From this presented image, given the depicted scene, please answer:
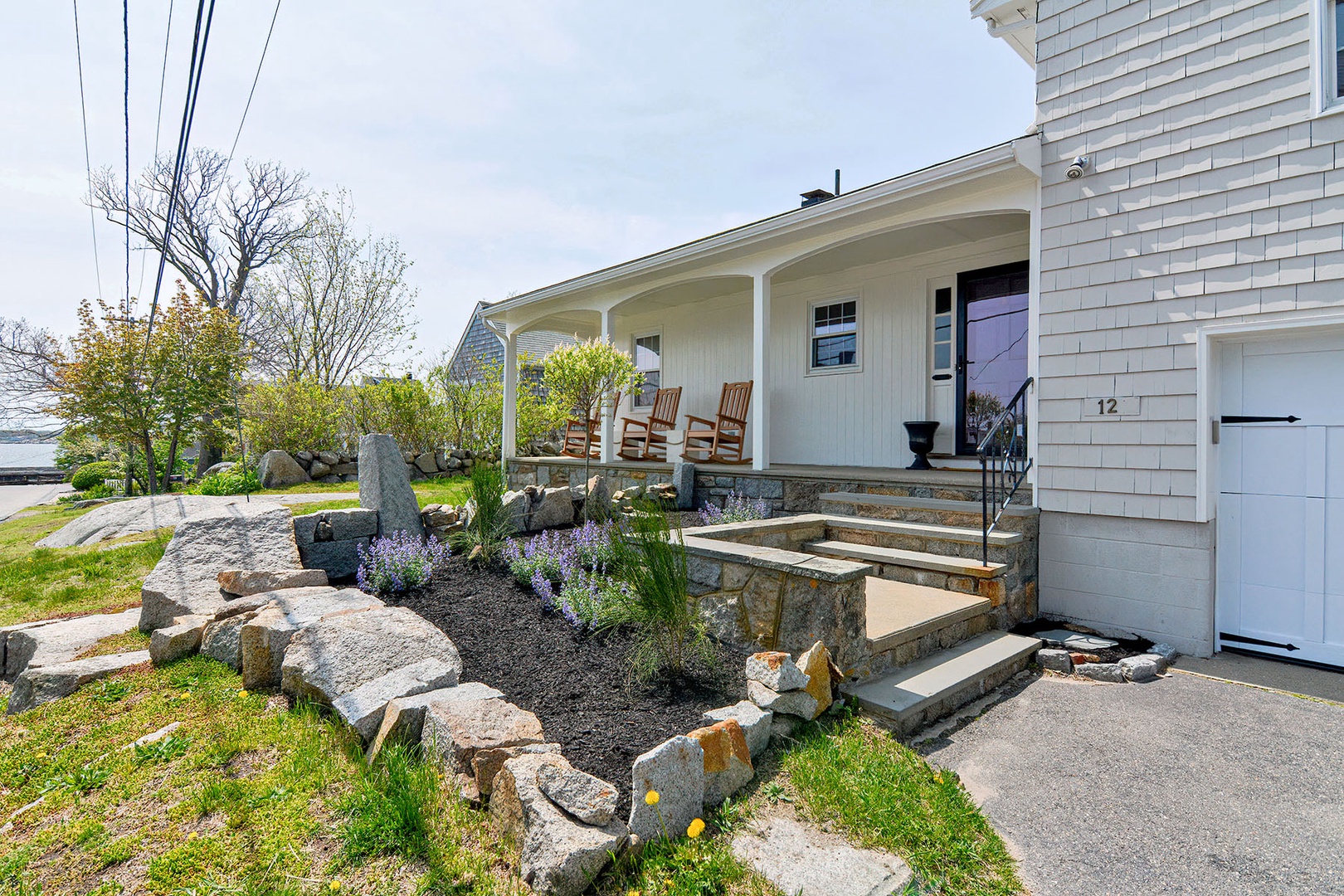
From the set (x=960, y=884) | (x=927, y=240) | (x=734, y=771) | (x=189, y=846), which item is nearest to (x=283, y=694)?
(x=189, y=846)

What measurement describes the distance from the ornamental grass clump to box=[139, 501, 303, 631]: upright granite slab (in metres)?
0.43

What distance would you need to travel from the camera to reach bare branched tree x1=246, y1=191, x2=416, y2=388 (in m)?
14.9

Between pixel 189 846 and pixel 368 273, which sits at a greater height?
pixel 368 273

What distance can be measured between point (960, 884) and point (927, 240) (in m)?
4.91

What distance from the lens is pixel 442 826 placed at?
1826mm

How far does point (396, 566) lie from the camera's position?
4.02 metres

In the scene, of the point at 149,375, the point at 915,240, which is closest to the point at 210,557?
the point at 915,240

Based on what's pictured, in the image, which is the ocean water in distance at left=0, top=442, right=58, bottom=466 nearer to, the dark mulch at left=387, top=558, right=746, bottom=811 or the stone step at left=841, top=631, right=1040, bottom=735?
the dark mulch at left=387, top=558, right=746, bottom=811

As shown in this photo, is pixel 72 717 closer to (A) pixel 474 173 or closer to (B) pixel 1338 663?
(B) pixel 1338 663

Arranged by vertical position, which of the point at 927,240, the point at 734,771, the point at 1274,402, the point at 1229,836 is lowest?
the point at 1229,836

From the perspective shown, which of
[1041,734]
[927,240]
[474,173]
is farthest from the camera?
[474,173]

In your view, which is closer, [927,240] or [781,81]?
[927,240]

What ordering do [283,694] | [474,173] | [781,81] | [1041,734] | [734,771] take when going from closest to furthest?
[734,771]
[1041,734]
[283,694]
[781,81]
[474,173]

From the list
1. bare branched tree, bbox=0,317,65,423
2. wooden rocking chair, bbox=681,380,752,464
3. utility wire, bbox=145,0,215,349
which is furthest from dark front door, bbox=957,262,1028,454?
bare branched tree, bbox=0,317,65,423
